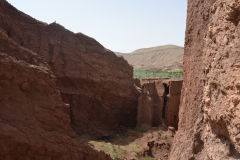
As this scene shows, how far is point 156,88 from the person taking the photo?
1723 cm

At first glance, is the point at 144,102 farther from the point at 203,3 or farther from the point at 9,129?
the point at 203,3

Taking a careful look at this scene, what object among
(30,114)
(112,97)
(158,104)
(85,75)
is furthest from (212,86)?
(112,97)

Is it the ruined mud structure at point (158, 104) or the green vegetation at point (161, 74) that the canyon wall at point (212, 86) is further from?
the green vegetation at point (161, 74)

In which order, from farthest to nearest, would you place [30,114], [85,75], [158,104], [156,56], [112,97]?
[156,56] → [112,97] → [85,75] → [158,104] → [30,114]

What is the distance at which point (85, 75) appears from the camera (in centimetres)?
1728

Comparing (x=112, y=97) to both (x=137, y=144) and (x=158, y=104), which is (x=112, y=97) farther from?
(x=137, y=144)

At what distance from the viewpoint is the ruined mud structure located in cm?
1628

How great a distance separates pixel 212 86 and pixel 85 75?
1520cm

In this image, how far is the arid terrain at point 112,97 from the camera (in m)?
2.20

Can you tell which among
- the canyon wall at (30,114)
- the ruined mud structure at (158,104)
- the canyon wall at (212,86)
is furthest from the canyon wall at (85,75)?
the canyon wall at (212,86)

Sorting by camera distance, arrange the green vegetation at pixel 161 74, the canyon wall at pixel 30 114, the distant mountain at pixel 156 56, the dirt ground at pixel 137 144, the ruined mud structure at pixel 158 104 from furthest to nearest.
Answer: the distant mountain at pixel 156 56 < the green vegetation at pixel 161 74 < the ruined mud structure at pixel 158 104 < the dirt ground at pixel 137 144 < the canyon wall at pixel 30 114

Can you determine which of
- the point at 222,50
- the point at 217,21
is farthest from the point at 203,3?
the point at 222,50

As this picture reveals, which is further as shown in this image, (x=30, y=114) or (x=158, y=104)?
(x=158, y=104)

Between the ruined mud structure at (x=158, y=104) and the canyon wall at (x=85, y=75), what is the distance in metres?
1.64
